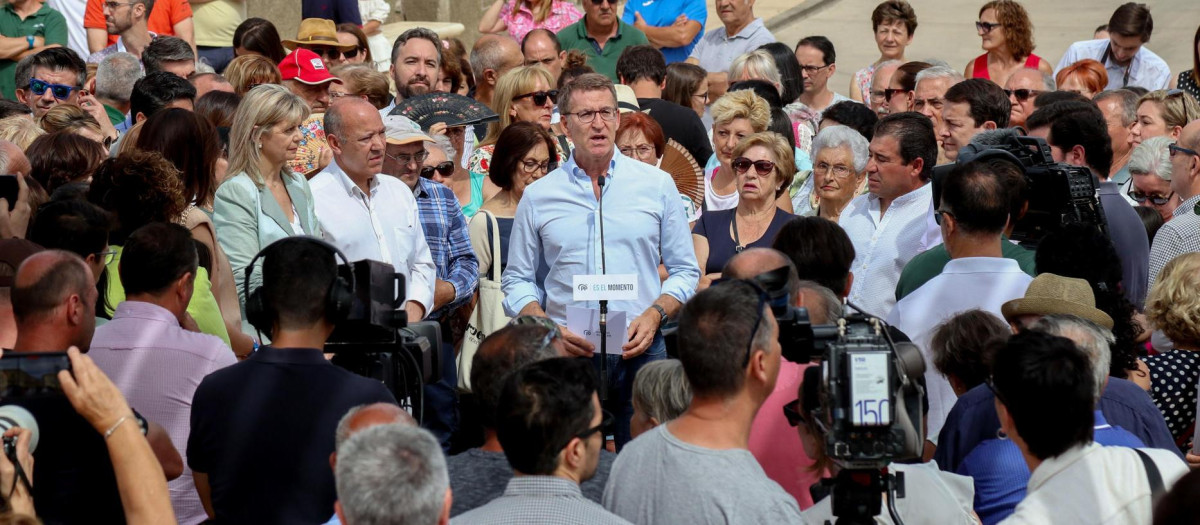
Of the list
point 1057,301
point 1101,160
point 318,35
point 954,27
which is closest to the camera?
point 1057,301

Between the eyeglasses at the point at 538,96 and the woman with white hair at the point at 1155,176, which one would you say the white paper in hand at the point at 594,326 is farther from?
the woman with white hair at the point at 1155,176

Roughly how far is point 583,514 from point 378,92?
5.65m

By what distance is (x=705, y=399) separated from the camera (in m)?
3.14

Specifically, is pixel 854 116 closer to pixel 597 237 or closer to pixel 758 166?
pixel 758 166

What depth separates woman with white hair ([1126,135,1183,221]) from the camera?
677cm

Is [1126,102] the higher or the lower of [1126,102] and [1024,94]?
the lower

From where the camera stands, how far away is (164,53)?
27.1 ft

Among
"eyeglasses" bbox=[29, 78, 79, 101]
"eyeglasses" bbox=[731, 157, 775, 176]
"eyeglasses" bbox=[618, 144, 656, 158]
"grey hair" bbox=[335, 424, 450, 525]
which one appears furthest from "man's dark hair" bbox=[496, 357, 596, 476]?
"eyeglasses" bbox=[29, 78, 79, 101]

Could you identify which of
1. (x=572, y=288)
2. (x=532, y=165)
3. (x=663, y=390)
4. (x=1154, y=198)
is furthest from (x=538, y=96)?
(x=663, y=390)

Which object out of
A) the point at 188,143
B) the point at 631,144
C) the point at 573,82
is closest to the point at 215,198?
the point at 188,143

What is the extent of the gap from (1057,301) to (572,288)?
6.34 feet

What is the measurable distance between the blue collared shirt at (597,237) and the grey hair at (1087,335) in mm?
1743

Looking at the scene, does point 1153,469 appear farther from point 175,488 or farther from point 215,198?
point 215,198

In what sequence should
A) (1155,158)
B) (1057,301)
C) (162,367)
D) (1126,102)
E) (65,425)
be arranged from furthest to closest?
(1126,102) < (1155,158) < (1057,301) < (162,367) < (65,425)
